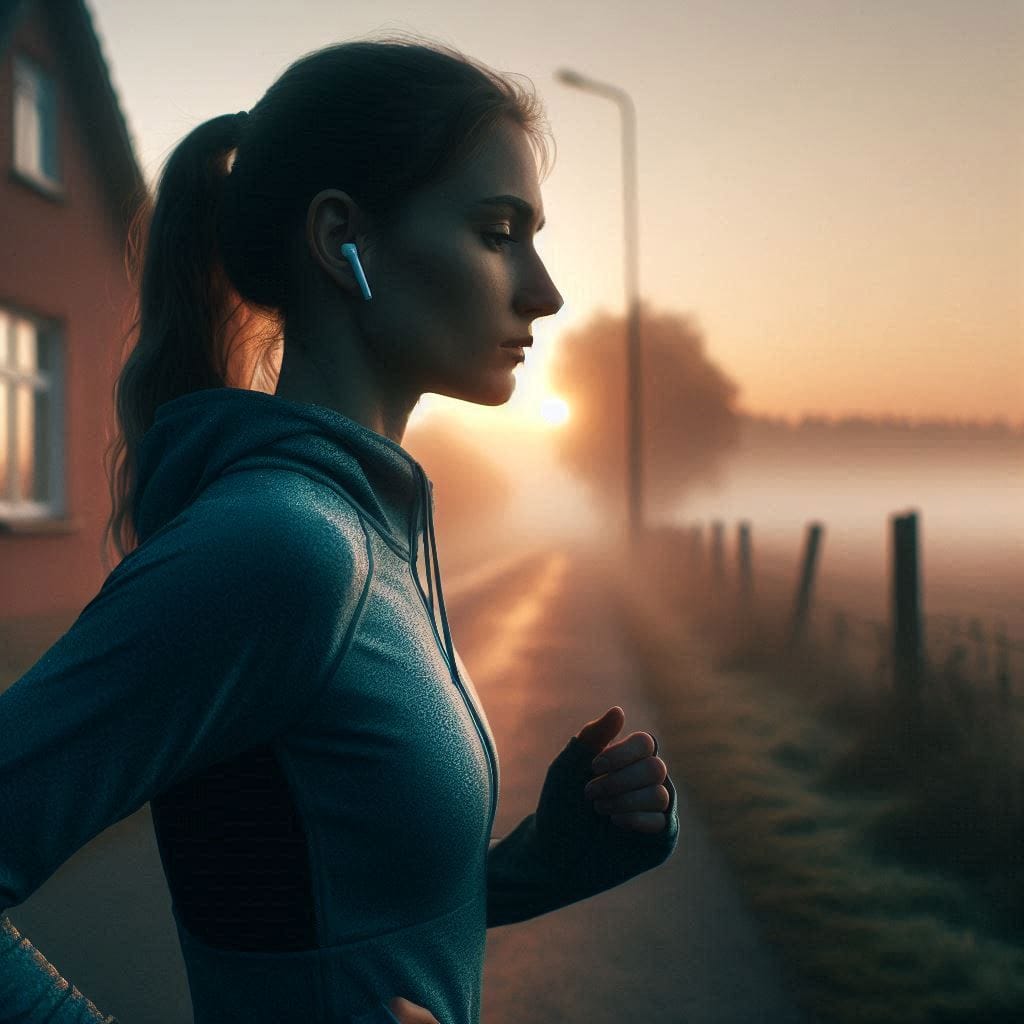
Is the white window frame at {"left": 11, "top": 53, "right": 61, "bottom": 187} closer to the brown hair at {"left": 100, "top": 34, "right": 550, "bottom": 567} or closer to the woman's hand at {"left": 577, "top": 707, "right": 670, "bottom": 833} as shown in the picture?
the brown hair at {"left": 100, "top": 34, "right": 550, "bottom": 567}

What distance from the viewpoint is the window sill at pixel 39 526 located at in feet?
34.8

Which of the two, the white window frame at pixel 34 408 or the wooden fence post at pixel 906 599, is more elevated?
the white window frame at pixel 34 408

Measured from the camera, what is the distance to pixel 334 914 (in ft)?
3.06

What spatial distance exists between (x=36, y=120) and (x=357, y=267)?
12812mm

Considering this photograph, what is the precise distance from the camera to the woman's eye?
3.89ft

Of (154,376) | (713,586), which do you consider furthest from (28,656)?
(713,586)

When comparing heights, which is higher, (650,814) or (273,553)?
(273,553)

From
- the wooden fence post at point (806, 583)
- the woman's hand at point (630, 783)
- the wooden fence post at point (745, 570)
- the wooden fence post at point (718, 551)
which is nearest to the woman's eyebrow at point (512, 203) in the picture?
the woman's hand at point (630, 783)

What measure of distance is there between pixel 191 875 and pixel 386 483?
0.45m

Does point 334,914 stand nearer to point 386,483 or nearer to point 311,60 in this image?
point 386,483

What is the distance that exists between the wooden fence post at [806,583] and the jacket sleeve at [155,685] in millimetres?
8736

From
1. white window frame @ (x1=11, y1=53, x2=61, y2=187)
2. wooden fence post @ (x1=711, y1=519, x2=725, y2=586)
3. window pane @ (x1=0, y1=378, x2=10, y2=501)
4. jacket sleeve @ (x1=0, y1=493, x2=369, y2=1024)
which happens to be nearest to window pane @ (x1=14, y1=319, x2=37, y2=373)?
window pane @ (x1=0, y1=378, x2=10, y2=501)

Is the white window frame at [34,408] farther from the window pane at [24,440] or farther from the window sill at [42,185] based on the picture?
the window sill at [42,185]

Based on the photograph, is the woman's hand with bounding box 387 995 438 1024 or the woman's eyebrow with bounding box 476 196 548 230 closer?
the woman's hand with bounding box 387 995 438 1024
